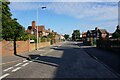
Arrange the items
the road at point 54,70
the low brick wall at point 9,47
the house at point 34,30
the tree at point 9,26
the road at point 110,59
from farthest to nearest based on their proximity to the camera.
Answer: the house at point 34,30, the tree at point 9,26, the low brick wall at point 9,47, the road at point 110,59, the road at point 54,70

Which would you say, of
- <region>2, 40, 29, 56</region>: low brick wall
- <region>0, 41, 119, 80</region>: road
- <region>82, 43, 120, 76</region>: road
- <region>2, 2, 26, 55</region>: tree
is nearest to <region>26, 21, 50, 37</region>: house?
<region>2, 40, 29, 56</region>: low brick wall

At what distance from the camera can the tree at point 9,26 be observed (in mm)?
24998

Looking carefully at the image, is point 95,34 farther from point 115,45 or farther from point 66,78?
point 66,78

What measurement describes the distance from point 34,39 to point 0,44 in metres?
20.4

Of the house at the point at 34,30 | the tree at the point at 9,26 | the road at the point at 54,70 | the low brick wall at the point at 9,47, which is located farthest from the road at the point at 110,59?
the house at the point at 34,30

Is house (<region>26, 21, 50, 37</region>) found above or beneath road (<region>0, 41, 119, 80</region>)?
above

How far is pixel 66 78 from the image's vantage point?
986cm

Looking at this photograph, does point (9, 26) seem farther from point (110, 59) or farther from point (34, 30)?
point (34, 30)

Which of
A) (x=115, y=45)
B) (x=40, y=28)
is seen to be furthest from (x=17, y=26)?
(x=40, y=28)

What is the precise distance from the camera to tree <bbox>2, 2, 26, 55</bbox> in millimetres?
24998

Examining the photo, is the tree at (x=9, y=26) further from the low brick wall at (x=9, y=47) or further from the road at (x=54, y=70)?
the road at (x=54, y=70)

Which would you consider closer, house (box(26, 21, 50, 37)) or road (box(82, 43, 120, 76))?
road (box(82, 43, 120, 76))

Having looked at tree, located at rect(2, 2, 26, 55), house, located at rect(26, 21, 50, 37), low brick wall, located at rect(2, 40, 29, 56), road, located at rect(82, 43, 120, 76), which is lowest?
road, located at rect(82, 43, 120, 76)

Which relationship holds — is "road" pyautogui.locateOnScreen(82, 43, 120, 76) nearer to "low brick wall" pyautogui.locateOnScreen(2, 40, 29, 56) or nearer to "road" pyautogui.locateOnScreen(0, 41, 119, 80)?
"road" pyautogui.locateOnScreen(0, 41, 119, 80)
